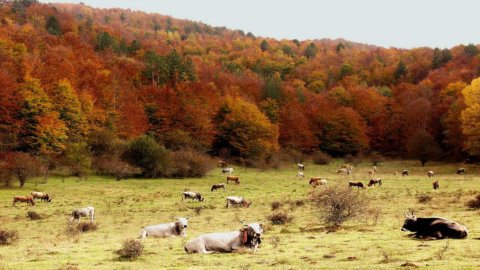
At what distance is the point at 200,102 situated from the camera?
88.0m

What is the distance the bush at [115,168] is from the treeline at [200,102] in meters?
1.49

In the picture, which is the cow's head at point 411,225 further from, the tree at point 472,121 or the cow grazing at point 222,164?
the tree at point 472,121

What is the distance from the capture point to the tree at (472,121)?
243 ft

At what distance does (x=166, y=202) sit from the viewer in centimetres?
3800

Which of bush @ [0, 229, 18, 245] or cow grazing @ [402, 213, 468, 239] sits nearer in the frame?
cow grazing @ [402, 213, 468, 239]

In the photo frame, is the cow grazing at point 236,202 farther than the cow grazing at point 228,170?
No

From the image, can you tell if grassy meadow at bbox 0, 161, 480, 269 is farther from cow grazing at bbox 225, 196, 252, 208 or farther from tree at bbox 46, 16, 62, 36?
tree at bbox 46, 16, 62, 36

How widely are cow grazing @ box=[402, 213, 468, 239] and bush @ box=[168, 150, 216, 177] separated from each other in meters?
44.8

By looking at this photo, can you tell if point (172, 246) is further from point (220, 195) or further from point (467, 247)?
point (220, 195)

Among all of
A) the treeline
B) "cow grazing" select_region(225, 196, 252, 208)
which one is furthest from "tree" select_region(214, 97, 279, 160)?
"cow grazing" select_region(225, 196, 252, 208)

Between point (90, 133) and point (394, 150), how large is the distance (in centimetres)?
5914

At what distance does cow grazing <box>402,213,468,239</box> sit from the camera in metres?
15.7

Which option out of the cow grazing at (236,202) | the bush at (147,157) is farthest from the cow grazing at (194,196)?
the bush at (147,157)

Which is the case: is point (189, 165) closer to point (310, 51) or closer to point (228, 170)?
point (228, 170)
